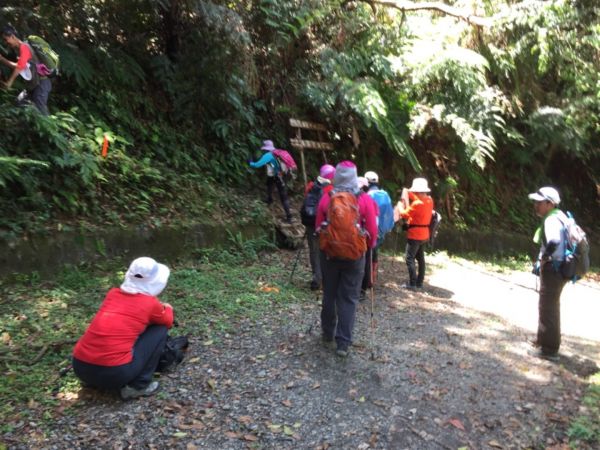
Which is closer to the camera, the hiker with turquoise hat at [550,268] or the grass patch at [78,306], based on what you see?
the grass patch at [78,306]

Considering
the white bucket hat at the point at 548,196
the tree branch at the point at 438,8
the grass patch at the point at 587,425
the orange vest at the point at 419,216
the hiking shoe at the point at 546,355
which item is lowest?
the grass patch at the point at 587,425

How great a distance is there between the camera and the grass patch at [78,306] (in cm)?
400

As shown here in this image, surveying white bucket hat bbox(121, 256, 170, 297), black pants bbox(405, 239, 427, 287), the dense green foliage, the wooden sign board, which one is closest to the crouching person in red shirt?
white bucket hat bbox(121, 256, 170, 297)

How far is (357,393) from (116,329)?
7.04 ft

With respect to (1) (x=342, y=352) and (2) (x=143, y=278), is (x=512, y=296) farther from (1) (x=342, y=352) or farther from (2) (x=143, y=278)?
(2) (x=143, y=278)

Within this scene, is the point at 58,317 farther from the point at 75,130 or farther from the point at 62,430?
the point at 75,130

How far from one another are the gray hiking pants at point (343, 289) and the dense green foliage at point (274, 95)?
11.9 ft

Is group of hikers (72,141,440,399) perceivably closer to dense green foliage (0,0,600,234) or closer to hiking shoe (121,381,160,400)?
hiking shoe (121,381,160,400)

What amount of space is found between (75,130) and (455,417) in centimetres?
642

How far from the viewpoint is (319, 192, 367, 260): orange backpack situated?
4.53 metres

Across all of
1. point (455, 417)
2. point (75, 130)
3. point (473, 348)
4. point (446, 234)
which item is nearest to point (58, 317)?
point (75, 130)

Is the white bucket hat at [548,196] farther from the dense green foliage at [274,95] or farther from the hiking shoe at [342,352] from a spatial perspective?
the dense green foliage at [274,95]

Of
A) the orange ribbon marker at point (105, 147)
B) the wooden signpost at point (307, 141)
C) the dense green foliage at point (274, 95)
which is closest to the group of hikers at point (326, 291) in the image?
the dense green foliage at point (274, 95)

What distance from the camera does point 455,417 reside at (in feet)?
13.5
